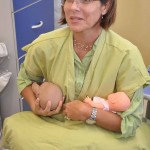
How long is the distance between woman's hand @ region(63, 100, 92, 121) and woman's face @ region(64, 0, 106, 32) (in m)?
0.32

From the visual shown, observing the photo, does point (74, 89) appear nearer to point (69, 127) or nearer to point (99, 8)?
point (69, 127)

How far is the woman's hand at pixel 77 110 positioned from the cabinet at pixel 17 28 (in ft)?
2.75

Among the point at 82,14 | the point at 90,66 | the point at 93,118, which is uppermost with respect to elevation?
the point at 82,14

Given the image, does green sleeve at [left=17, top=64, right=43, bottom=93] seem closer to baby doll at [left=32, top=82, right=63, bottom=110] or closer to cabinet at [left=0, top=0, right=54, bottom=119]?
baby doll at [left=32, top=82, right=63, bottom=110]

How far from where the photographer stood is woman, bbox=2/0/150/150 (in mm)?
1149

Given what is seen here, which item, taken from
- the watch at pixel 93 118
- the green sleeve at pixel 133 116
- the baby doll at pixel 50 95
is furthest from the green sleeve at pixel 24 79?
the green sleeve at pixel 133 116

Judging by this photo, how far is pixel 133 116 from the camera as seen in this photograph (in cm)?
117

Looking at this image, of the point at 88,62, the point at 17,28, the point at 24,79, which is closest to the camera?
the point at 88,62

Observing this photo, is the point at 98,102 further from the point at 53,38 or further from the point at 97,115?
the point at 53,38

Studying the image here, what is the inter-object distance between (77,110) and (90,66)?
0.67ft

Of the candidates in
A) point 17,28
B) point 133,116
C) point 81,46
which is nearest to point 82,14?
point 81,46

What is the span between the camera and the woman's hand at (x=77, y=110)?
114cm

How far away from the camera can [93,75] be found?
1.20 metres

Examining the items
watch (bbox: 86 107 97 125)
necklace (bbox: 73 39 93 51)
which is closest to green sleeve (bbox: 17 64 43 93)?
necklace (bbox: 73 39 93 51)
